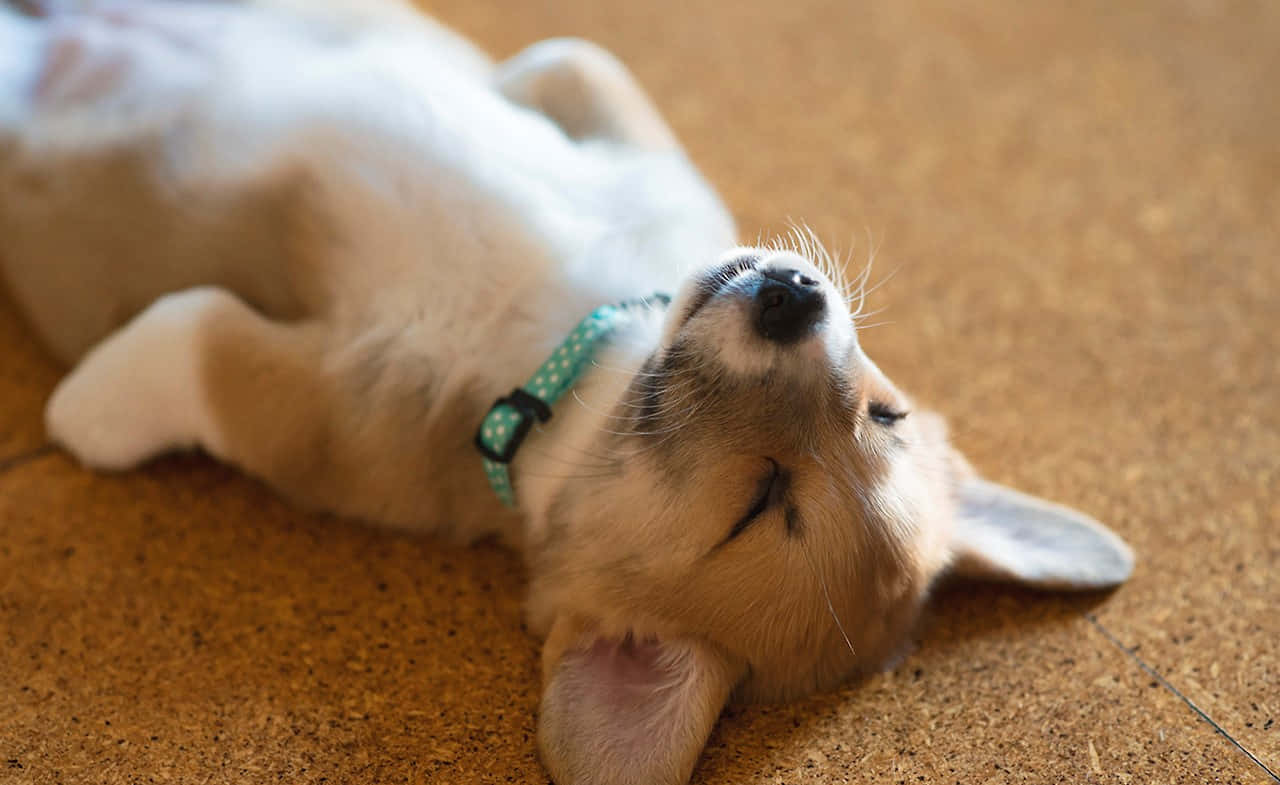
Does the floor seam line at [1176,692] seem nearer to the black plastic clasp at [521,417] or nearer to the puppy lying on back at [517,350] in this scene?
the puppy lying on back at [517,350]

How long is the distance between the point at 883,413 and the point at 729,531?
0.37m

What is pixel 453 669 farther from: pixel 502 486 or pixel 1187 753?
pixel 1187 753

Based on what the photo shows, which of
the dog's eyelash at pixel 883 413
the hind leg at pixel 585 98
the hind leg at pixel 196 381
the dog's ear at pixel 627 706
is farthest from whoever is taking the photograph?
the hind leg at pixel 585 98

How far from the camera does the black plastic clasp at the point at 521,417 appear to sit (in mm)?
1977

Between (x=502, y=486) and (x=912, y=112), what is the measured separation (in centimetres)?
190

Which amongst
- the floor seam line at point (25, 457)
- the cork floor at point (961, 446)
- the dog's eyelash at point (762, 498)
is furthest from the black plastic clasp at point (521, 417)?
the floor seam line at point (25, 457)

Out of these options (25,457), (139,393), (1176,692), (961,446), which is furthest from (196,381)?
(1176,692)

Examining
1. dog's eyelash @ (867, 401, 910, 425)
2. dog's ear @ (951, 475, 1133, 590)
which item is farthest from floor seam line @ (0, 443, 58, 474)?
dog's ear @ (951, 475, 1133, 590)

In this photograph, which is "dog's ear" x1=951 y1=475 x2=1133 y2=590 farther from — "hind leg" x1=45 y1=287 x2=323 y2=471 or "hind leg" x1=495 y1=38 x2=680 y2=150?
"hind leg" x1=45 y1=287 x2=323 y2=471

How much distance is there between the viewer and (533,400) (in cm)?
198

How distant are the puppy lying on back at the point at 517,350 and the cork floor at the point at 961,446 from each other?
5.2 inches

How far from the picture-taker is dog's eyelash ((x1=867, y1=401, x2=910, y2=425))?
6.23 feet

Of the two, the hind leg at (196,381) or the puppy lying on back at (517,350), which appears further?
the hind leg at (196,381)

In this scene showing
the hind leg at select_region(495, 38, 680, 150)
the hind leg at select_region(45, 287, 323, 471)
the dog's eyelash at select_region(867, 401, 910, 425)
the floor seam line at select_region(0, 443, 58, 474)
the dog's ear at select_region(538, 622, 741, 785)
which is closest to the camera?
the dog's ear at select_region(538, 622, 741, 785)
